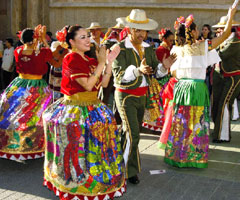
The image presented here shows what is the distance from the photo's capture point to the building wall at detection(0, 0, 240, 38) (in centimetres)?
1308

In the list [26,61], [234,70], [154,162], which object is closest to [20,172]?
[26,61]

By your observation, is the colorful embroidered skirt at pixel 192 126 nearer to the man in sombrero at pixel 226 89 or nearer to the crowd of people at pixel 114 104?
the crowd of people at pixel 114 104

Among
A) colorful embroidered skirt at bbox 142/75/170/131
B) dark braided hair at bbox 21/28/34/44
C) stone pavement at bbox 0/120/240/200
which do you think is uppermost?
dark braided hair at bbox 21/28/34/44

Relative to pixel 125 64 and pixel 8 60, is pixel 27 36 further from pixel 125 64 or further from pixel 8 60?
pixel 8 60

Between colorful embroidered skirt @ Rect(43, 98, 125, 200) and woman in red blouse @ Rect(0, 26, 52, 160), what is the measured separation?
1.52m

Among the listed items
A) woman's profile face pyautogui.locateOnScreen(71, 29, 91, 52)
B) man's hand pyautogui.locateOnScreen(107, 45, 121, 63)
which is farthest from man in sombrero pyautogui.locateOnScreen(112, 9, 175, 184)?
woman's profile face pyautogui.locateOnScreen(71, 29, 91, 52)

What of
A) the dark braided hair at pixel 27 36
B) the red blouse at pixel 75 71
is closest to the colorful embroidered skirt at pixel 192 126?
the red blouse at pixel 75 71

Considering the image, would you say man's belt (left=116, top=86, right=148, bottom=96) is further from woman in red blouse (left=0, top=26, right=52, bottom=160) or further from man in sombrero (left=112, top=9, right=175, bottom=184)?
woman in red blouse (left=0, top=26, right=52, bottom=160)

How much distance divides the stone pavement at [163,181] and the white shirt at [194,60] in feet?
4.68

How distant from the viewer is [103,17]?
1480cm

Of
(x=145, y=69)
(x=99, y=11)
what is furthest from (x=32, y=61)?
(x=99, y=11)

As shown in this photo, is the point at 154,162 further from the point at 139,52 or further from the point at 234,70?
the point at 234,70

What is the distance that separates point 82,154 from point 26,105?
80.7 inches

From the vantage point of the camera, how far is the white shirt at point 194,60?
5.28 m
